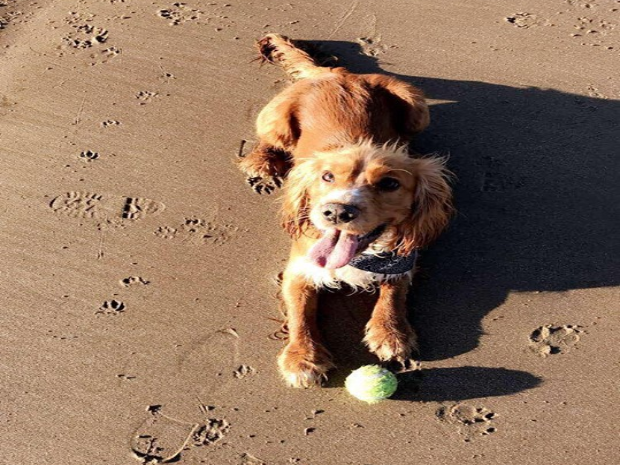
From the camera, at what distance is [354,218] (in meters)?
3.81

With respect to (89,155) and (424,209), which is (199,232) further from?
(424,209)

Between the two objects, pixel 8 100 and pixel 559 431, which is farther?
pixel 8 100

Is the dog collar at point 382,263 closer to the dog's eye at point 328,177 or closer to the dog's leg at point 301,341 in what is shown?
the dog's leg at point 301,341

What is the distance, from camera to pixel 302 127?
4859mm

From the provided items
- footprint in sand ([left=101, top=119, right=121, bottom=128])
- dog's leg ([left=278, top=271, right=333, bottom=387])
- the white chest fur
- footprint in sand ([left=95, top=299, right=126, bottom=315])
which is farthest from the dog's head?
footprint in sand ([left=101, top=119, right=121, bottom=128])

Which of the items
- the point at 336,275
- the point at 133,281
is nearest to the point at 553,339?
the point at 336,275

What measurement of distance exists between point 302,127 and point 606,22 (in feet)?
10.9

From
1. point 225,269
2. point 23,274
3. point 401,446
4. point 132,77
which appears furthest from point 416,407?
point 132,77

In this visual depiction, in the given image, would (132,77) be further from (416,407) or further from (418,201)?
(416,407)

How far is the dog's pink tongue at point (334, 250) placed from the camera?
13.1 ft

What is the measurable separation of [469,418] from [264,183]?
2.18 m

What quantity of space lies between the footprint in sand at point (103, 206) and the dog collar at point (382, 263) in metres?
1.50

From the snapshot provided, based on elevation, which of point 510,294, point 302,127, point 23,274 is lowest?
point 23,274

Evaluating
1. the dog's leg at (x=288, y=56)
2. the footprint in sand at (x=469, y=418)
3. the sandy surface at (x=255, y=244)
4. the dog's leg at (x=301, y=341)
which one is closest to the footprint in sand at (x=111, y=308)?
the sandy surface at (x=255, y=244)
